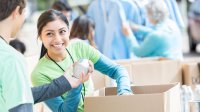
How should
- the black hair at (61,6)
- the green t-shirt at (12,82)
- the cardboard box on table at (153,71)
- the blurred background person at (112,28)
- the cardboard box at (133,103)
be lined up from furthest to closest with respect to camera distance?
the blurred background person at (112,28) < the black hair at (61,6) < the cardboard box on table at (153,71) < the cardboard box at (133,103) < the green t-shirt at (12,82)

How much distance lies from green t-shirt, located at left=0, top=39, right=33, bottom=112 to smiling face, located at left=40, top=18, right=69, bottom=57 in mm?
828

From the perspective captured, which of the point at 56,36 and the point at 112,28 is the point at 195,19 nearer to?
the point at 112,28

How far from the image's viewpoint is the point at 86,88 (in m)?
2.85

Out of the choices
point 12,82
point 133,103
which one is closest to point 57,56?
point 133,103

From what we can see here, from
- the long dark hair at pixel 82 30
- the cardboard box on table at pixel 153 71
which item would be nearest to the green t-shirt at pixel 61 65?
the cardboard box on table at pixel 153 71

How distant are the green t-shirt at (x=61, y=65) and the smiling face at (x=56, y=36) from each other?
0.17 ft

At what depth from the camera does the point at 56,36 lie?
2.77 metres

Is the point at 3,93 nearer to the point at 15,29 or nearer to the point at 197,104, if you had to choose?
the point at 15,29

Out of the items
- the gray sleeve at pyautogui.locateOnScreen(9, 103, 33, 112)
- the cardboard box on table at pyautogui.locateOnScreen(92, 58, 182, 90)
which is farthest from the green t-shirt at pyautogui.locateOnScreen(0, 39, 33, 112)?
the cardboard box on table at pyautogui.locateOnScreen(92, 58, 182, 90)

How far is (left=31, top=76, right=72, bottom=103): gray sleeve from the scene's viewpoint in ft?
7.22

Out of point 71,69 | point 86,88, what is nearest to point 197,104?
point 86,88

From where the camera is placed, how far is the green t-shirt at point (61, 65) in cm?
273

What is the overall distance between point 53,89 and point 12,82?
0.31 meters

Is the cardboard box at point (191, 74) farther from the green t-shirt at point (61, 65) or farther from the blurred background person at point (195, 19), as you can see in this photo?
the blurred background person at point (195, 19)
